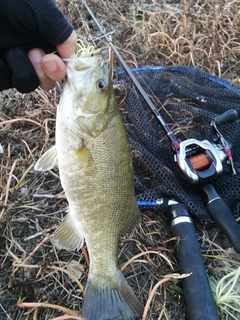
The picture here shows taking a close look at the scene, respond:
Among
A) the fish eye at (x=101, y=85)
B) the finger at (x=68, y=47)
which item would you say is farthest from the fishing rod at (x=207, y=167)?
the finger at (x=68, y=47)

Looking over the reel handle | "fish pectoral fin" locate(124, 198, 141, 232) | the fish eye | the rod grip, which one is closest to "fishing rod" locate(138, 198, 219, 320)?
the rod grip

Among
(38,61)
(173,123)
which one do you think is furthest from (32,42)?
(173,123)

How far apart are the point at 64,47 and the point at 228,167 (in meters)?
1.54

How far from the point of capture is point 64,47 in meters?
2.04

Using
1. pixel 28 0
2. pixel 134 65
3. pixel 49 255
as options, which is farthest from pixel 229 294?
pixel 134 65

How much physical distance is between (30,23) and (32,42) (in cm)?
15

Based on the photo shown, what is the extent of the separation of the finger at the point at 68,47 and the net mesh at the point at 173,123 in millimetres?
1056

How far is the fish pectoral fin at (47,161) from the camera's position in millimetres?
2182

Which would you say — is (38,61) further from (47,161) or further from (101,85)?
(47,161)

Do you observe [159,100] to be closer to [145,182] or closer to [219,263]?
[145,182]

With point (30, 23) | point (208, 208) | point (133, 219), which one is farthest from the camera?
point (208, 208)

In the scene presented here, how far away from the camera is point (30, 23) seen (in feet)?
6.30

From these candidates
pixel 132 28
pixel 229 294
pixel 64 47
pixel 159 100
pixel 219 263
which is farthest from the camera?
pixel 132 28

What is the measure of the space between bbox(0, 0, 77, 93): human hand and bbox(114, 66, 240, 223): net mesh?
3.65ft
